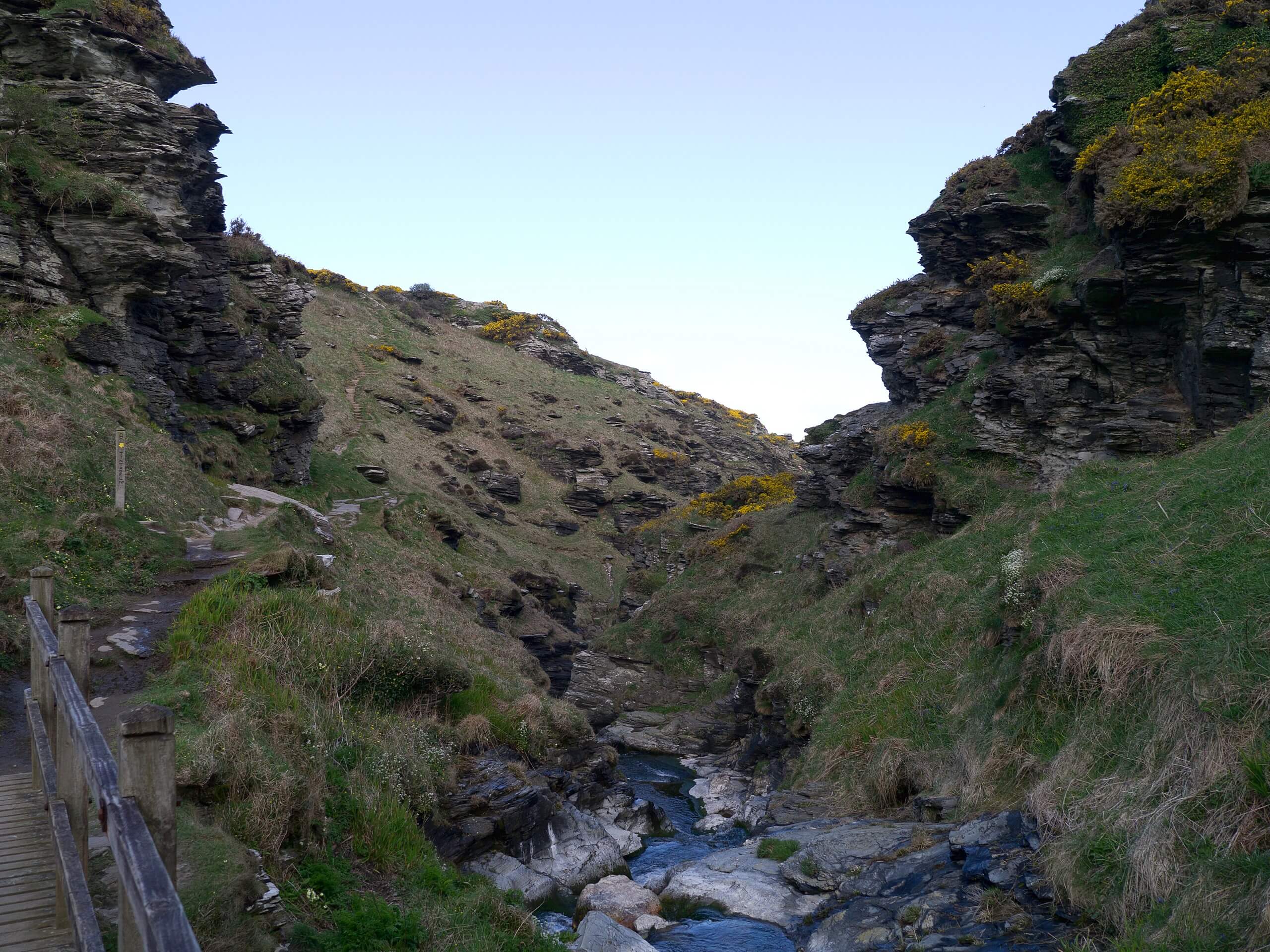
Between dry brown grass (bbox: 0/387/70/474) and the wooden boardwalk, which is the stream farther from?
dry brown grass (bbox: 0/387/70/474)

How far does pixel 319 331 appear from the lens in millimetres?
63438

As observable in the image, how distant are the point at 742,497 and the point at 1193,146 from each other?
34.4 m

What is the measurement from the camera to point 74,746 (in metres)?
4.68

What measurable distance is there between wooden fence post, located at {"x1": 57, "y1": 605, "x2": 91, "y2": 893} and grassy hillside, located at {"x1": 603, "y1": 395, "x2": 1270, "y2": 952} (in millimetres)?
7409

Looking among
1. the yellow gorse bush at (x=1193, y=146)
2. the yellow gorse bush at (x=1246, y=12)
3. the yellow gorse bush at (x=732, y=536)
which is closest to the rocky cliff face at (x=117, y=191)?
the yellow gorse bush at (x=1193, y=146)

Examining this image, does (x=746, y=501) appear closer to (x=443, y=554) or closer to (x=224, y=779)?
(x=443, y=554)

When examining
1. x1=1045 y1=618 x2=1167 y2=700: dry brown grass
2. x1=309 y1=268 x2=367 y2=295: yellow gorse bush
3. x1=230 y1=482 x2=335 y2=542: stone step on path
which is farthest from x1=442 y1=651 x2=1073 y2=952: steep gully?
x1=309 y1=268 x2=367 y2=295: yellow gorse bush

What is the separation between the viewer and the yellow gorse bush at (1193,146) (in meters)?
17.8

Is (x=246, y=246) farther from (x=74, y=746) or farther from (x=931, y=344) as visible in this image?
(x=74, y=746)

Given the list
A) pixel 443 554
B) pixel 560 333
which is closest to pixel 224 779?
pixel 443 554

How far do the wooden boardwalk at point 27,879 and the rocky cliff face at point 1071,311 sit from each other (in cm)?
2069

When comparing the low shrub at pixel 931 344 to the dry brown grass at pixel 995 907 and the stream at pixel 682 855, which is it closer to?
the stream at pixel 682 855

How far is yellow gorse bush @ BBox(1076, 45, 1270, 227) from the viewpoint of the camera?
1775 cm

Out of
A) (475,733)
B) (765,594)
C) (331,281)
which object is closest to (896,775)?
(475,733)
